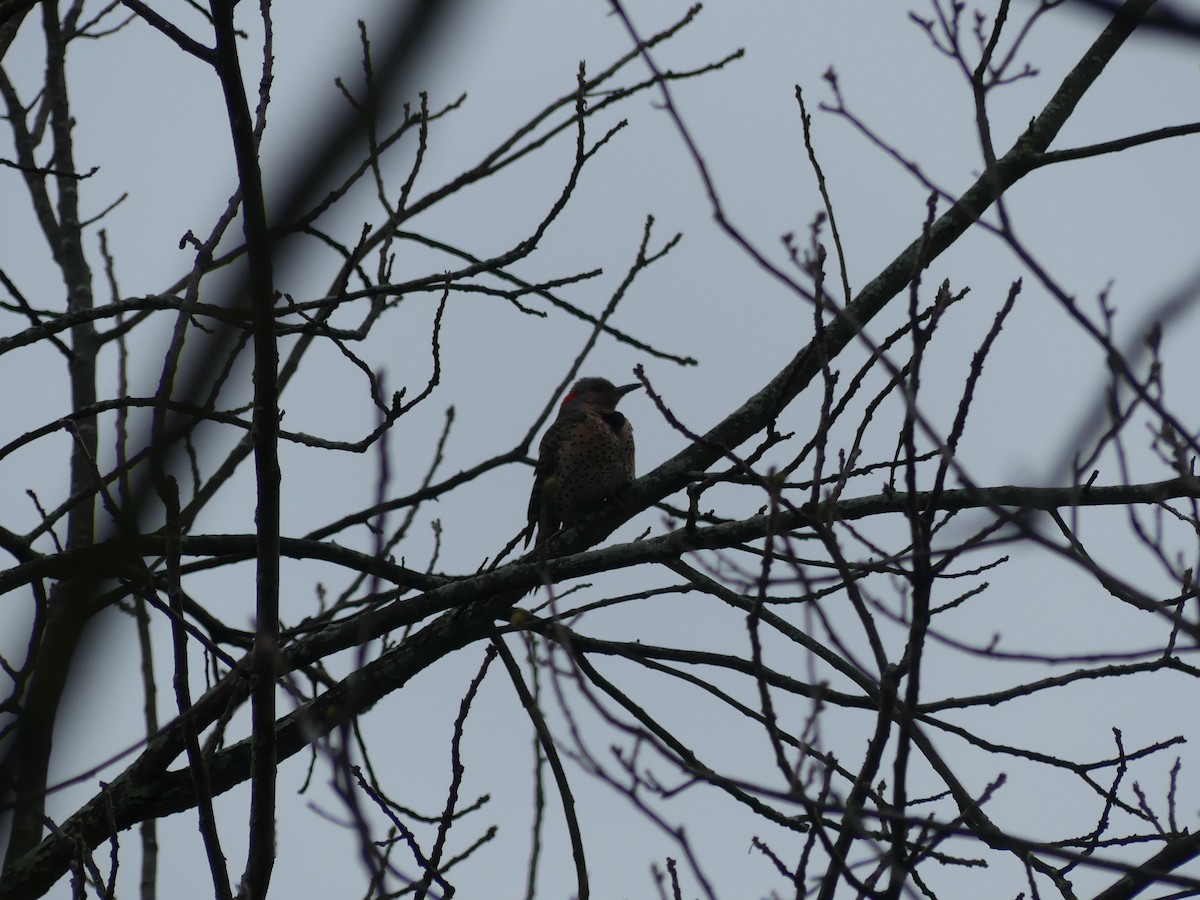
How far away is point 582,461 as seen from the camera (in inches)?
296

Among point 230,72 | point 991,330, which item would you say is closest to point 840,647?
point 991,330

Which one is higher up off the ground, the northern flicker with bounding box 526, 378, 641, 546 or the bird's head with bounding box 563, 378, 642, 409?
the bird's head with bounding box 563, 378, 642, 409

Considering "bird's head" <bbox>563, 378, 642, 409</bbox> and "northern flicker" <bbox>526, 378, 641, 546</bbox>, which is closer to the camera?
"northern flicker" <bbox>526, 378, 641, 546</bbox>

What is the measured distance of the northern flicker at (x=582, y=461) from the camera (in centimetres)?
734

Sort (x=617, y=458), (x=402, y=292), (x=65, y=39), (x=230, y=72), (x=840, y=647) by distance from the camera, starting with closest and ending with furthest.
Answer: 1. (x=840, y=647)
2. (x=230, y=72)
3. (x=402, y=292)
4. (x=65, y=39)
5. (x=617, y=458)

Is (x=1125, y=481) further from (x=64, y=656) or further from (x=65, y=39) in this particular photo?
(x=65, y=39)

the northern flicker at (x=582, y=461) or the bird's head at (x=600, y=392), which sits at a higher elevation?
the bird's head at (x=600, y=392)

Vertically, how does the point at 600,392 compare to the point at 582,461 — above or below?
above

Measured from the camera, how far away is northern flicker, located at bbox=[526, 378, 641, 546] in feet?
24.1

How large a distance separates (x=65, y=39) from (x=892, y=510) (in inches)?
215

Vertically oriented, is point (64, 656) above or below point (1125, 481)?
below

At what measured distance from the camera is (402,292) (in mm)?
4547

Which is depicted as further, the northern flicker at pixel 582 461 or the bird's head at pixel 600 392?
the bird's head at pixel 600 392

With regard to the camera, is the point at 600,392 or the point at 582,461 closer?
the point at 582,461
